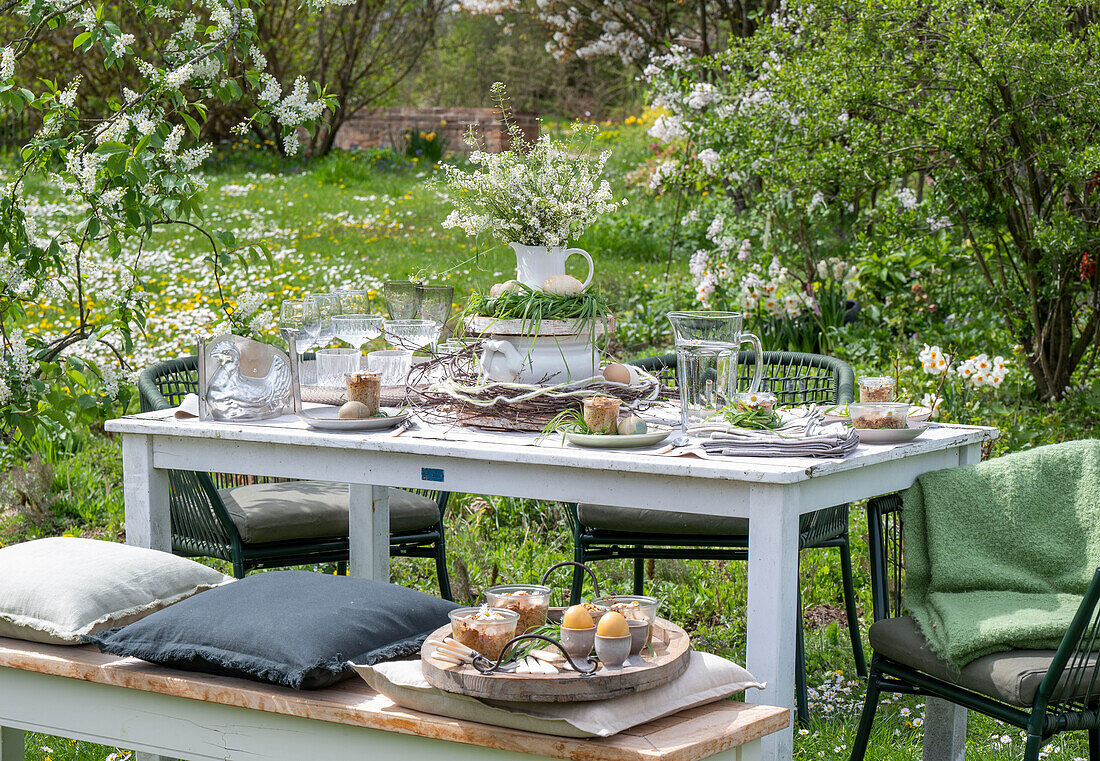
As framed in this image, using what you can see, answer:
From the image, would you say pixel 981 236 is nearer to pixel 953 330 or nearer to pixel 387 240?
pixel 953 330

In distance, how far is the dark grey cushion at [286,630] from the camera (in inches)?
79.4

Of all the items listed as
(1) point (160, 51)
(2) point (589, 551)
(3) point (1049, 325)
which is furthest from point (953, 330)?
(1) point (160, 51)

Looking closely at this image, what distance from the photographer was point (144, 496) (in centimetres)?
290

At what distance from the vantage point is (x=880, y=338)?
6.12m

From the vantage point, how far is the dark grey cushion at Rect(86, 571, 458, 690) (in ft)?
6.62

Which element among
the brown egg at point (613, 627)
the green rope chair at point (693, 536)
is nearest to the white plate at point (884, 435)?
the green rope chair at point (693, 536)

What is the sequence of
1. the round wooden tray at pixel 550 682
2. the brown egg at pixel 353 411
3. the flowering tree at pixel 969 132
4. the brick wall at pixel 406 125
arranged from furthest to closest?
the brick wall at pixel 406 125 → the flowering tree at pixel 969 132 → the brown egg at pixel 353 411 → the round wooden tray at pixel 550 682

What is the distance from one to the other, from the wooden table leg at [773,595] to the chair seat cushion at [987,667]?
11.2 inches

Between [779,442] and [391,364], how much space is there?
102 cm

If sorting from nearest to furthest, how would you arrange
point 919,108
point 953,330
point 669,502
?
point 669,502 → point 919,108 → point 953,330

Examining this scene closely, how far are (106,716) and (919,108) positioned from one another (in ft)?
12.4

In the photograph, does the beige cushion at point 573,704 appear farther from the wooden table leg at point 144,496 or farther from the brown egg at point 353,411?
the wooden table leg at point 144,496

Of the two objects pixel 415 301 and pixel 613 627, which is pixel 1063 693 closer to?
pixel 613 627

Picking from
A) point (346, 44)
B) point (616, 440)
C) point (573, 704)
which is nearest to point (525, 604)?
point (573, 704)
